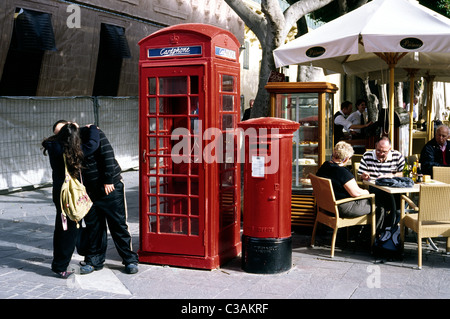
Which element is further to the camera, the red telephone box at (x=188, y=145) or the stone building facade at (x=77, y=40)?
the stone building facade at (x=77, y=40)

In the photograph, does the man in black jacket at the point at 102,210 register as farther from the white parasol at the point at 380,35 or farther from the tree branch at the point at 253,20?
the tree branch at the point at 253,20

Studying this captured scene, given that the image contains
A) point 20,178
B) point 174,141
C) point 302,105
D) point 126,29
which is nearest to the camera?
point 174,141

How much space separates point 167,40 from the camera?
20.1 feet

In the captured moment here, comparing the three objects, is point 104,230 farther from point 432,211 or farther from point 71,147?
point 432,211

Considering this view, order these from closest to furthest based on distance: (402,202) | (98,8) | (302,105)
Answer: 1. (402,202)
2. (302,105)
3. (98,8)

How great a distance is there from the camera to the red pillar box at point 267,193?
6059mm

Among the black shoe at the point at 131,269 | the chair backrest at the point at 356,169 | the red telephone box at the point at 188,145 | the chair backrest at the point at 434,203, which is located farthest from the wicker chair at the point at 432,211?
the black shoe at the point at 131,269

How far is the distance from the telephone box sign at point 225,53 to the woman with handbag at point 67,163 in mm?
1498

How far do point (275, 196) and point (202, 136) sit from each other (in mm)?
982

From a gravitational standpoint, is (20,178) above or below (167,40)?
below

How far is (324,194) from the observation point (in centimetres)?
698

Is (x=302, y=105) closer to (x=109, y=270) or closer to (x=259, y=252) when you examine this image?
(x=259, y=252)

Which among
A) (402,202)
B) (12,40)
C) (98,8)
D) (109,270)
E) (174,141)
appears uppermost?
(98,8)

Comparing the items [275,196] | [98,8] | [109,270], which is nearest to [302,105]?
[275,196]
